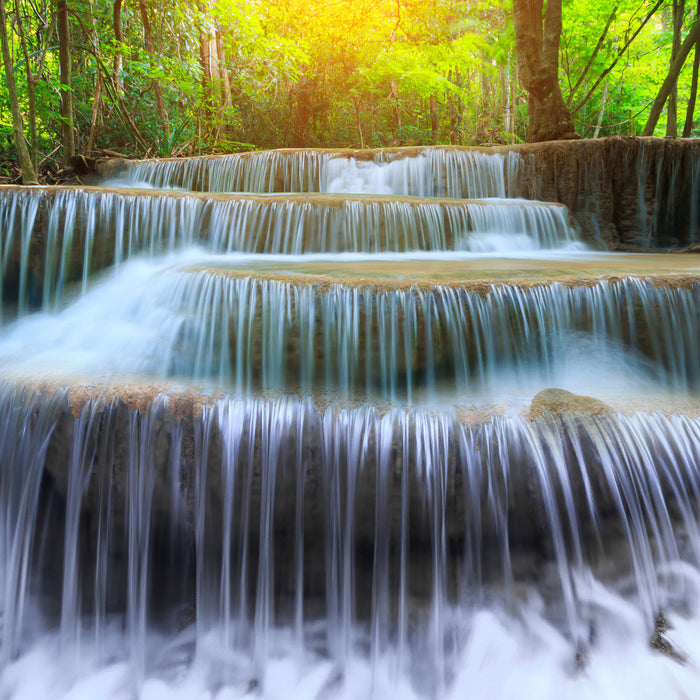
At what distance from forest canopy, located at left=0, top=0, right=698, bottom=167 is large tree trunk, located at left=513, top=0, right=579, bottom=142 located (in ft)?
1.08

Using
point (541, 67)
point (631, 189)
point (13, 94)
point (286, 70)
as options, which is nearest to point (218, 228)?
point (13, 94)

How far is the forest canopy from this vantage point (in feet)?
25.8

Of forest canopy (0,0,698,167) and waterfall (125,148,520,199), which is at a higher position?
forest canopy (0,0,698,167)

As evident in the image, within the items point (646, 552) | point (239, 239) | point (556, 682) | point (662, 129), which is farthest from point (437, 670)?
point (662, 129)

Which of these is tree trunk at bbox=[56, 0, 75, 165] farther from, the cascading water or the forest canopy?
the cascading water

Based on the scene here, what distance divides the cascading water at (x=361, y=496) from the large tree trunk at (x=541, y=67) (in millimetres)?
5031

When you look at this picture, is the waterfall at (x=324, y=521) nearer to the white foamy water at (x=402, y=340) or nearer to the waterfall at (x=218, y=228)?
the white foamy water at (x=402, y=340)

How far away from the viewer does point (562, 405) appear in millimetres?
2588

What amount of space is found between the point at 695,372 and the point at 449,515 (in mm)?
2119

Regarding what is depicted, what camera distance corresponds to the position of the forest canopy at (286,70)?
787 centimetres

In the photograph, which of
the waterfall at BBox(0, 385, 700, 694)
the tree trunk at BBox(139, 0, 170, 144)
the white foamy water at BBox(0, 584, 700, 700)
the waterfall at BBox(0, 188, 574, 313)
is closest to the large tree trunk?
the waterfall at BBox(0, 188, 574, 313)

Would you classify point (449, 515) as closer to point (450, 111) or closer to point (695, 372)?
point (695, 372)

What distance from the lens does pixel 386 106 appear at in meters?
14.8

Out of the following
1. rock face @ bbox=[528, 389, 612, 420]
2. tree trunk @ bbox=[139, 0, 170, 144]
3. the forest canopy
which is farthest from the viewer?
tree trunk @ bbox=[139, 0, 170, 144]
